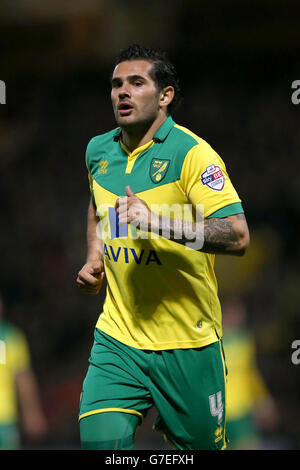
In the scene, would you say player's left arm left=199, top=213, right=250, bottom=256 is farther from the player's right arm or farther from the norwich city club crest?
the player's right arm

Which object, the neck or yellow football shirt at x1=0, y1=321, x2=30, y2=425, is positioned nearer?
the neck

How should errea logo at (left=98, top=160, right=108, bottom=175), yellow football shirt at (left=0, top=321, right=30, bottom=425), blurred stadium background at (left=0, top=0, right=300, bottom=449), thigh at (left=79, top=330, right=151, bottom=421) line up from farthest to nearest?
blurred stadium background at (left=0, top=0, right=300, bottom=449), yellow football shirt at (left=0, top=321, right=30, bottom=425), errea logo at (left=98, top=160, right=108, bottom=175), thigh at (left=79, top=330, right=151, bottom=421)

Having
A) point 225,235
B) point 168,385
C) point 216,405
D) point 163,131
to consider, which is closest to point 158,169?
point 163,131

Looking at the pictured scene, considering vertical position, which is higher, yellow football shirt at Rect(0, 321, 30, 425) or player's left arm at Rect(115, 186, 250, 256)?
player's left arm at Rect(115, 186, 250, 256)

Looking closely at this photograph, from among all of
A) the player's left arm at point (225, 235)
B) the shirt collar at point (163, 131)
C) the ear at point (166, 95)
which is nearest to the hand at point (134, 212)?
the player's left arm at point (225, 235)

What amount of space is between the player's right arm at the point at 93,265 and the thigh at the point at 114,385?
0.35m

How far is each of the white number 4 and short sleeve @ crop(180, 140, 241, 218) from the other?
3.36 feet

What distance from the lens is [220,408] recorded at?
422 centimetres

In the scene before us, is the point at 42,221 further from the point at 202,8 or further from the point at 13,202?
the point at 202,8

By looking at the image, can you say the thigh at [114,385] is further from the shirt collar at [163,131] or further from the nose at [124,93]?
the nose at [124,93]

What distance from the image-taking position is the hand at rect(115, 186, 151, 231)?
3688mm

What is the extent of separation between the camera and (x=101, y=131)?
39.3ft

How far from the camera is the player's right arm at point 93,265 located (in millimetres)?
4309

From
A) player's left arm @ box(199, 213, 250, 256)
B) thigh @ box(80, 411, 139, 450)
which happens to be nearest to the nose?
player's left arm @ box(199, 213, 250, 256)
